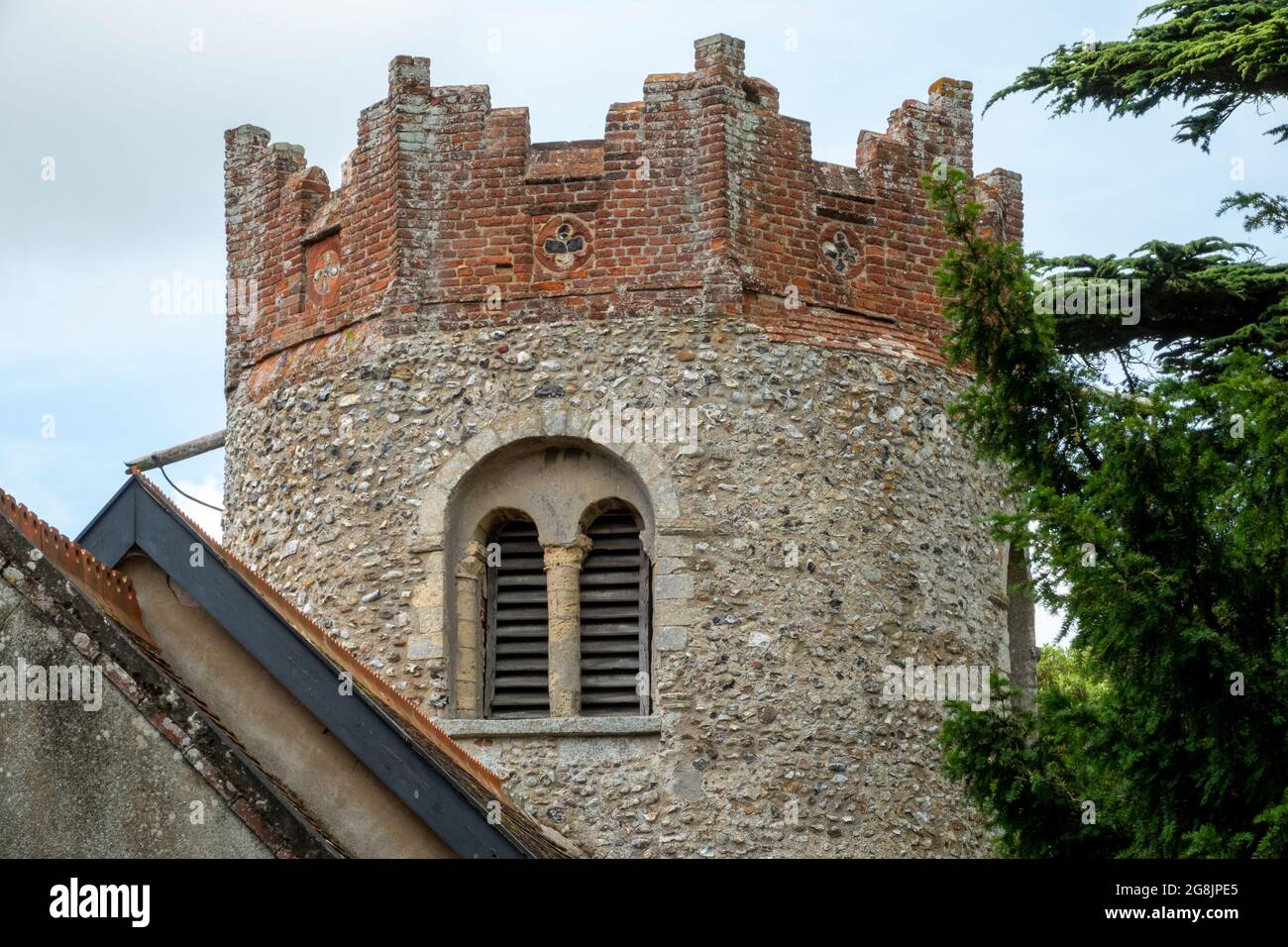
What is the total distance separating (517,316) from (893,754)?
4.18 metres

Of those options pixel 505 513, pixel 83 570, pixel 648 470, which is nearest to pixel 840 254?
pixel 648 470

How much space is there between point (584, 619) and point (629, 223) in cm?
295

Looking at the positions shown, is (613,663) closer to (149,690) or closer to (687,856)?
(687,856)

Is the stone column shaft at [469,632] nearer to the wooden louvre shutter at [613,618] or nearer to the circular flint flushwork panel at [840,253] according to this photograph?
the wooden louvre shutter at [613,618]

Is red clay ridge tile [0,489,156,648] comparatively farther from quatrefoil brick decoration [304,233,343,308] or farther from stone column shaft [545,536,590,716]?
quatrefoil brick decoration [304,233,343,308]

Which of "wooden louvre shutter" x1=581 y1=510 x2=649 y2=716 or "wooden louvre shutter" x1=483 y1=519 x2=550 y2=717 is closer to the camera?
"wooden louvre shutter" x1=581 y1=510 x2=649 y2=716

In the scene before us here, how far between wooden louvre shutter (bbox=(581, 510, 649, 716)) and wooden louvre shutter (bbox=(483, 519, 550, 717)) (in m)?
0.32

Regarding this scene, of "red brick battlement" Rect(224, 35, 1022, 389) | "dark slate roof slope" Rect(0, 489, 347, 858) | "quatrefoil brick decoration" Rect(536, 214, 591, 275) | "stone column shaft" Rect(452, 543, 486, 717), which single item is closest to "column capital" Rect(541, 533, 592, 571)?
"stone column shaft" Rect(452, 543, 486, 717)

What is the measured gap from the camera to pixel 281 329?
17797mm

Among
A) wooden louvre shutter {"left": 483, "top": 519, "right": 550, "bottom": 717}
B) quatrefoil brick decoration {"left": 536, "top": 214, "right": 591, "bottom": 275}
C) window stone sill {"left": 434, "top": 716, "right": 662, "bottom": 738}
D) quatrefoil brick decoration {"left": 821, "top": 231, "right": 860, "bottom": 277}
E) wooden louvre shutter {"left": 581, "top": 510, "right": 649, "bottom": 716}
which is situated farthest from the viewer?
quatrefoil brick decoration {"left": 821, "top": 231, "right": 860, "bottom": 277}

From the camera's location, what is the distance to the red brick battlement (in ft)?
54.8

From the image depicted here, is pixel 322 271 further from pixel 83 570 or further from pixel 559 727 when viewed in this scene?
pixel 83 570

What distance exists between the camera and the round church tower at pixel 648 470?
1573 cm
